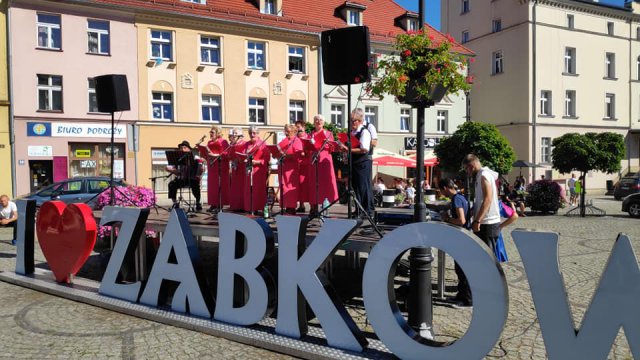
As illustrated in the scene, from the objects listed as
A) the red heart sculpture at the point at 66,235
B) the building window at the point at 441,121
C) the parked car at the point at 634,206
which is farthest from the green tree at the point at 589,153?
the red heart sculpture at the point at 66,235

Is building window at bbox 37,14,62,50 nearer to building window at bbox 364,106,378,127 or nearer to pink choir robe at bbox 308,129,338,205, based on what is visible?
building window at bbox 364,106,378,127

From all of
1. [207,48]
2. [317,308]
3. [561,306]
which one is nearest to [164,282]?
[317,308]

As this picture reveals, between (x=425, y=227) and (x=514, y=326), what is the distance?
2067 millimetres

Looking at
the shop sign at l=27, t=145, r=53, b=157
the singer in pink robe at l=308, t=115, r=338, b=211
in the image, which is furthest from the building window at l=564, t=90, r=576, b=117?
the singer in pink robe at l=308, t=115, r=338, b=211

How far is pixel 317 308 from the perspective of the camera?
5047mm

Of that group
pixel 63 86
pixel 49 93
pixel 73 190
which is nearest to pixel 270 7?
pixel 63 86

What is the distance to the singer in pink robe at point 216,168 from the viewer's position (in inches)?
366

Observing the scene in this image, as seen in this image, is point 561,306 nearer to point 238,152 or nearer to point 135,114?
point 238,152

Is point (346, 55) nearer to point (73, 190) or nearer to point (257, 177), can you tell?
point (257, 177)

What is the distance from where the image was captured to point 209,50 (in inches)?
1061

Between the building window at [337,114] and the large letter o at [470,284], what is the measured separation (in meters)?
25.8

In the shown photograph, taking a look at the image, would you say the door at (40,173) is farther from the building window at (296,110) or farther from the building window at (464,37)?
the building window at (464,37)

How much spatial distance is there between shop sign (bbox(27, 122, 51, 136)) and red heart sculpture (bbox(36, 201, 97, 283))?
17.7 m

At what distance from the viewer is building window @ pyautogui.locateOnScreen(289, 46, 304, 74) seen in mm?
29062
